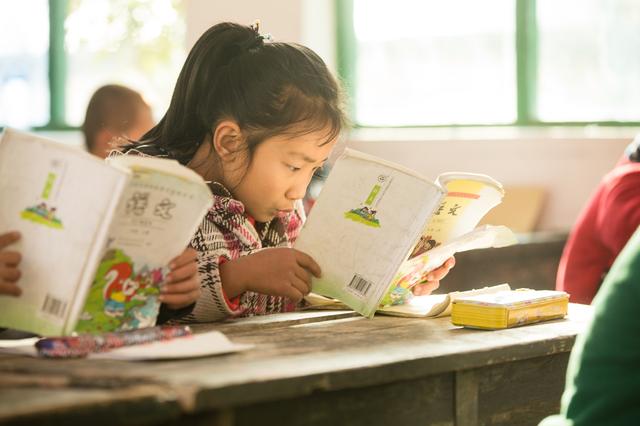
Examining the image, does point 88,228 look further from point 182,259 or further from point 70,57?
point 70,57

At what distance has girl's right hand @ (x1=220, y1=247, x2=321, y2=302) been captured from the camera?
72.6 inches

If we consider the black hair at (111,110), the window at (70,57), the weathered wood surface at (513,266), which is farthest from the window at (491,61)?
the black hair at (111,110)

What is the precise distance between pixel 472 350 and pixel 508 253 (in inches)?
118

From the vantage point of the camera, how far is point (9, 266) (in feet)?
4.77

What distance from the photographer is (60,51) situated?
6.88m

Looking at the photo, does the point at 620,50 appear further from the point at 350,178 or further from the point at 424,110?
the point at 350,178

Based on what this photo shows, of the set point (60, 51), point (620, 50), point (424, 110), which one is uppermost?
point (620, 50)

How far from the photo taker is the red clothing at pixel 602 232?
2701mm

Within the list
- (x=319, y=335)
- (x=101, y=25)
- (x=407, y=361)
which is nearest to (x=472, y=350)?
(x=407, y=361)

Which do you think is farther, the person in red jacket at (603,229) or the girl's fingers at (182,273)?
the person in red jacket at (603,229)

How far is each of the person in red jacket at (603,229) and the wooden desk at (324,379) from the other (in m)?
0.91

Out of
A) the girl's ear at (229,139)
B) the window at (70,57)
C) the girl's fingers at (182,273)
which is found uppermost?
the girl's ear at (229,139)

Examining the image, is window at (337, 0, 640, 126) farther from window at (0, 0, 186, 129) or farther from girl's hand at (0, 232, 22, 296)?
girl's hand at (0, 232, 22, 296)

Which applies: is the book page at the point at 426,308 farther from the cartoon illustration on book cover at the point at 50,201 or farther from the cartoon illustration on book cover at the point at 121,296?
the cartoon illustration on book cover at the point at 50,201
